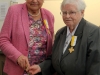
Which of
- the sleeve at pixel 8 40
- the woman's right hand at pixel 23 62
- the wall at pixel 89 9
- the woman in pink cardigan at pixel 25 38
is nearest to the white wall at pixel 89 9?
the wall at pixel 89 9

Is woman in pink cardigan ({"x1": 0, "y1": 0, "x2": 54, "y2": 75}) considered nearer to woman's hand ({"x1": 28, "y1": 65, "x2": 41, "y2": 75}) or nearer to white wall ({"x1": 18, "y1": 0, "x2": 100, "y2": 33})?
woman's hand ({"x1": 28, "y1": 65, "x2": 41, "y2": 75})

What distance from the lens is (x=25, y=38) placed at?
5.00 ft

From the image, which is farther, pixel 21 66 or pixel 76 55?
pixel 21 66

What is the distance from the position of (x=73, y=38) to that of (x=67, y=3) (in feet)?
0.91

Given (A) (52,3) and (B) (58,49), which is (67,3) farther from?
(A) (52,3)

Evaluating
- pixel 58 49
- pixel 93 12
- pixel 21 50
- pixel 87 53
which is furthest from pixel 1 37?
pixel 93 12

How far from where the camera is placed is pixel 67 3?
137cm

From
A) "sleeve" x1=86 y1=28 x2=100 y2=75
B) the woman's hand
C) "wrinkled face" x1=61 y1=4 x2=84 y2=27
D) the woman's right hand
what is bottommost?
the woman's hand

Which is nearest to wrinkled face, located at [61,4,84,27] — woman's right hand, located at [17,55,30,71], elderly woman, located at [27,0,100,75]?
elderly woman, located at [27,0,100,75]

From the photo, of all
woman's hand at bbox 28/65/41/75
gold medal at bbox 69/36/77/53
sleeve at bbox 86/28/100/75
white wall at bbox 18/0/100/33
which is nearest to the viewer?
sleeve at bbox 86/28/100/75

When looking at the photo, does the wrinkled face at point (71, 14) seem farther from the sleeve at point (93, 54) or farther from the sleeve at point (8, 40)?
A: the sleeve at point (8, 40)

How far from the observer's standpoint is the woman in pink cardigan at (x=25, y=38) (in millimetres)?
1513

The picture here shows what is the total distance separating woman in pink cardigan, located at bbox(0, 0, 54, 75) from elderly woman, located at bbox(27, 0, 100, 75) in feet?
0.44

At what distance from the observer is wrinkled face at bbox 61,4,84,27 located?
1354 millimetres
